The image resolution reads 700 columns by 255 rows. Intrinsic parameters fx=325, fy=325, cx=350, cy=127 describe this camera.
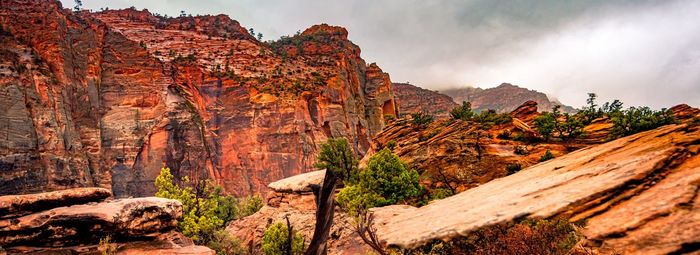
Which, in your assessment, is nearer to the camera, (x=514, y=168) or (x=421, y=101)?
(x=514, y=168)

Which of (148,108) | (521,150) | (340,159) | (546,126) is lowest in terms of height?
(340,159)

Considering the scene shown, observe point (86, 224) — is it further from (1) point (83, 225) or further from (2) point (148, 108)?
(2) point (148, 108)

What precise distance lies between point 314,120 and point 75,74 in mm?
40766

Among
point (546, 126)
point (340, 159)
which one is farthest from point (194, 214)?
point (546, 126)

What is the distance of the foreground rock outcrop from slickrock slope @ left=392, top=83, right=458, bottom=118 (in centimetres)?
10951

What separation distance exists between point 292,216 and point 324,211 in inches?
1121

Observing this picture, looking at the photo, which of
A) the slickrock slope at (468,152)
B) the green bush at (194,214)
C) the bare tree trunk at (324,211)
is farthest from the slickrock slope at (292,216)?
the bare tree trunk at (324,211)

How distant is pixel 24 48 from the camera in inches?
1881

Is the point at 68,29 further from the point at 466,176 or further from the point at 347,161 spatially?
the point at 466,176

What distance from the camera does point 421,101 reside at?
5266 inches

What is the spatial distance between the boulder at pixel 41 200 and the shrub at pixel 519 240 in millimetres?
19534

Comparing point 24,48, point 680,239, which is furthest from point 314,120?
point 680,239

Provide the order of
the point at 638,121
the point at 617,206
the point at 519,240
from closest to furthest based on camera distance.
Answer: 1. the point at 617,206
2. the point at 519,240
3. the point at 638,121

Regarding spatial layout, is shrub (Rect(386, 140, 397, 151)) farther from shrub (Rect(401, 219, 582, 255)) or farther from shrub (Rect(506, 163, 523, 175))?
shrub (Rect(401, 219, 582, 255))
